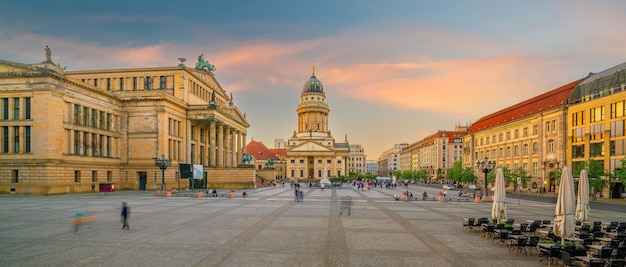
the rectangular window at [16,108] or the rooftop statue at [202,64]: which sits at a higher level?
the rooftop statue at [202,64]

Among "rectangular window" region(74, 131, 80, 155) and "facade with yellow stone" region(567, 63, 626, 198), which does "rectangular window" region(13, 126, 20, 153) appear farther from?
"facade with yellow stone" region(567, 63, 626, 198)

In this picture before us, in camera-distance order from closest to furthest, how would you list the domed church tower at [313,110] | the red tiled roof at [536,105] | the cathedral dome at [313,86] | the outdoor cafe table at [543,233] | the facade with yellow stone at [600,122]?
the outdoor cafe table at [543,233] < the facade with yellow stone at [600,122] < the red tiled roof at [536,105] < the domed church tower at [313,110] < the cathedral dome at [313,86]

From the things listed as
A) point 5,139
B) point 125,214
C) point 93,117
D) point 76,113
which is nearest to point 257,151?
point 93,117

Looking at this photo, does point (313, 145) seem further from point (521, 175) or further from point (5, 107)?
point (5, 107)

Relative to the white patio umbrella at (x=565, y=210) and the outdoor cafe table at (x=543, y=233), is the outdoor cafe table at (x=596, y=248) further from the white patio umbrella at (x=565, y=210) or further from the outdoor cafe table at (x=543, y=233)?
the outdoor cafe table at (x=543, y=233)

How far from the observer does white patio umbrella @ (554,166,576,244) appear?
14680 millimetres

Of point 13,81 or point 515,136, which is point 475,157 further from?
point 13,81

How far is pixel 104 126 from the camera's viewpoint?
55.6 m

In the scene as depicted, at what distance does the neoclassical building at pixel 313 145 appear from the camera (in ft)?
488

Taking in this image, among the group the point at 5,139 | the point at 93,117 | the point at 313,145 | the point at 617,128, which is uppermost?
the point at 93,117

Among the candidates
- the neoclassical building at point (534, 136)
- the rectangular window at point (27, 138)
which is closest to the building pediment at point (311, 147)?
the neoclassical building at point (534, 136)

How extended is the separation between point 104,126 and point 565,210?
5737 cm

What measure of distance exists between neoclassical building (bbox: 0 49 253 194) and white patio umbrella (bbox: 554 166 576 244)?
48883 mm

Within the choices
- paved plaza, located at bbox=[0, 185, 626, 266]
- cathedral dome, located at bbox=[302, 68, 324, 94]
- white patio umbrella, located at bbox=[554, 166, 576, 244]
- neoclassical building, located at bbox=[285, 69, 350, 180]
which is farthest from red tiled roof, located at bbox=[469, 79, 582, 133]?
cathedral dome, located at bbox=[302, 68, 324, 94]
